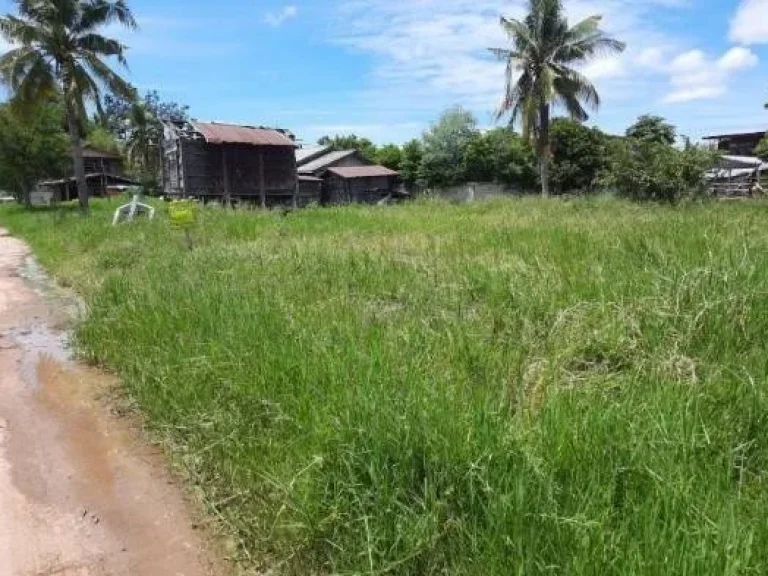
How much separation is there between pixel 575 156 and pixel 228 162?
76.8 feet

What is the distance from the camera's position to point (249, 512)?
11.1 ft

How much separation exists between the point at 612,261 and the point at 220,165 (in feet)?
99.3

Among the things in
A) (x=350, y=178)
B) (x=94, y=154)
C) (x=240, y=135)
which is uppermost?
(x=94, y=154)

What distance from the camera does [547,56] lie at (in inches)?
1335

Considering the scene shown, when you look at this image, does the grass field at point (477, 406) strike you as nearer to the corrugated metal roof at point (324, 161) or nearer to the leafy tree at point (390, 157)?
the corrugated metal roof at point (324, 161)

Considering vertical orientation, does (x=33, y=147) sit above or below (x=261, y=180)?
above

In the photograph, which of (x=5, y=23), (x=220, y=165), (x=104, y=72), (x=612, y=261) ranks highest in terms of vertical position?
(x=5, y=23)

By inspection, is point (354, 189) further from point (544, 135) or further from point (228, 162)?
point (544, 135)

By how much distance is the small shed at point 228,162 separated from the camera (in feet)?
109

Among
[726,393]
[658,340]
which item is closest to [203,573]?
[726,393]

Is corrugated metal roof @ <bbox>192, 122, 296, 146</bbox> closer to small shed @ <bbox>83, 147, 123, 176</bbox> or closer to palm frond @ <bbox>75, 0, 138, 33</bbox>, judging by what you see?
palm frond @ <bbox>75, 0, 138, 33</bbox>

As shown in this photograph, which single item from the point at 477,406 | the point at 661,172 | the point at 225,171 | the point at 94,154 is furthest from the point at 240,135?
the point at 477,406

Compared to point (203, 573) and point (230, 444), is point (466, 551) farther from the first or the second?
point (230, 444)

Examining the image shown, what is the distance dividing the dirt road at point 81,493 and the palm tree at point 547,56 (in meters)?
30.3
